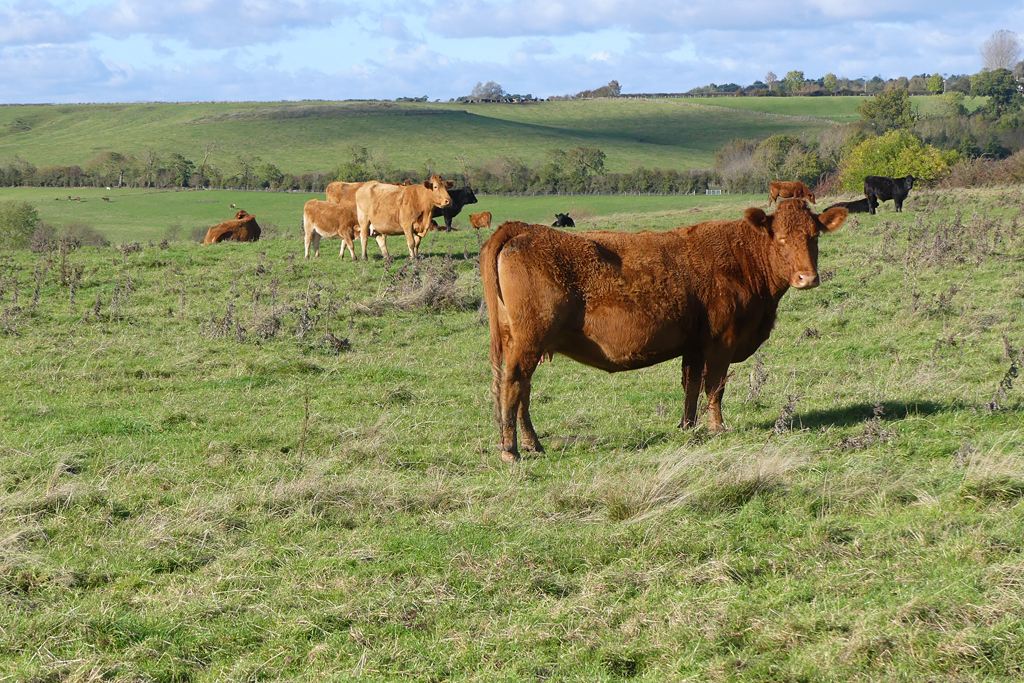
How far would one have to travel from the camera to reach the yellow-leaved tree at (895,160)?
1916 inches

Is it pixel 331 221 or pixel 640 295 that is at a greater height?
pixel 331 221

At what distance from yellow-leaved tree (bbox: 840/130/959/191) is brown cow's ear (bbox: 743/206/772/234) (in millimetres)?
41352

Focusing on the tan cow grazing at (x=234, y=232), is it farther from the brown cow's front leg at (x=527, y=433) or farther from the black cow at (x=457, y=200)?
the brown cow's front leg at (x=527, y=433)

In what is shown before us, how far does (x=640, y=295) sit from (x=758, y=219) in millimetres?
1510

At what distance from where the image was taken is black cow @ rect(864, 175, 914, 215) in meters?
28.8

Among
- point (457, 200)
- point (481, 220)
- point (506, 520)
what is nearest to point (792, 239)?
point (506, 520)

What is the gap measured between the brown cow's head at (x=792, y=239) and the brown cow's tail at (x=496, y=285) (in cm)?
230

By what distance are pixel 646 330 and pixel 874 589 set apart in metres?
3.60

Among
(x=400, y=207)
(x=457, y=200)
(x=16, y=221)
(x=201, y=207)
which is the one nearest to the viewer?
(x=400, y=207)

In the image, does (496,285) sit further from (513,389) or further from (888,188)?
(888,188)

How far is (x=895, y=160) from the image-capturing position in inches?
1991

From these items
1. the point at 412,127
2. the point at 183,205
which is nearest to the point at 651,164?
the point at 412,127

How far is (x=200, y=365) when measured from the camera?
12.2m

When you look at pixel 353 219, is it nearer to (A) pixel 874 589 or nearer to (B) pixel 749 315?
(B) pixel 749 315
